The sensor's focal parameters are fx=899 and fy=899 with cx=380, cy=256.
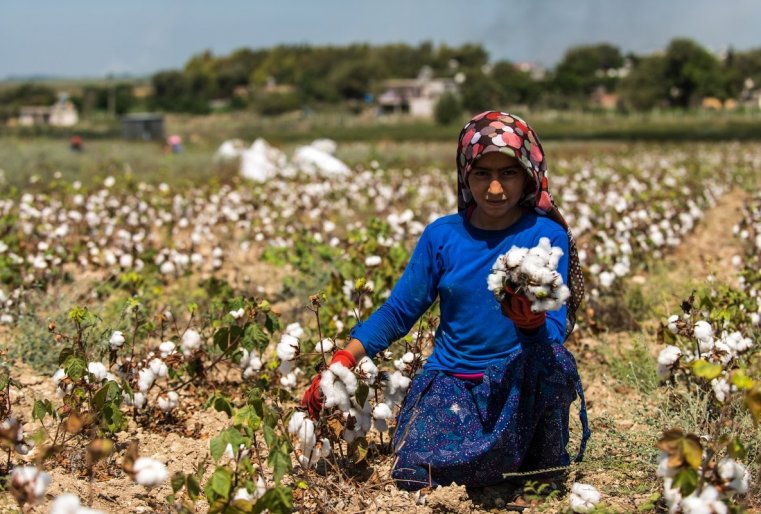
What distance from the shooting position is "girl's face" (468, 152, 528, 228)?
93.3 inches

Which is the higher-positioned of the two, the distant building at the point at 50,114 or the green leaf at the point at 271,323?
the distant building at the point at 50,114

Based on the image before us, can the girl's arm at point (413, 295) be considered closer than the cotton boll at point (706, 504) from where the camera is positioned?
No

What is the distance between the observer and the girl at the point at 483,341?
2305 mm

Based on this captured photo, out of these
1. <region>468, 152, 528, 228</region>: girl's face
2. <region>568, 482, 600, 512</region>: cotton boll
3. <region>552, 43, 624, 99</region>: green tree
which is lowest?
<region>568, 482, 600, 512</region>: cotton boll

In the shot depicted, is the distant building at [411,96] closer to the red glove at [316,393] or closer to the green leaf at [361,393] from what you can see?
the red glove at [316,393]

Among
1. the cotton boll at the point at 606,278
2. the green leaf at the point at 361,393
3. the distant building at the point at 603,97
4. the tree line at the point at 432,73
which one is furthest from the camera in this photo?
the distant building at the point at 603,97

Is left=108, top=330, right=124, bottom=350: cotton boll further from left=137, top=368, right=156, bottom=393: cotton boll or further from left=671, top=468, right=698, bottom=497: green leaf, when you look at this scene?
left=671, top=468, right=698, bottom=497: green leaf

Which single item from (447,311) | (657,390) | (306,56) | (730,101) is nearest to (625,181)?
(657,390)

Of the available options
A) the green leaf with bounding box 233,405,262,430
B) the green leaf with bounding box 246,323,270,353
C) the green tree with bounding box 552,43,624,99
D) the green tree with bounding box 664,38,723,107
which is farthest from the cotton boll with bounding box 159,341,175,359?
the green tree with bounding box 552,43,624,99

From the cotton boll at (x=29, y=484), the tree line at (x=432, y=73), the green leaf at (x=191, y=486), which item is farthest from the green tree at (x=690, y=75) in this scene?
the cotton boll at (x=29, y=484)

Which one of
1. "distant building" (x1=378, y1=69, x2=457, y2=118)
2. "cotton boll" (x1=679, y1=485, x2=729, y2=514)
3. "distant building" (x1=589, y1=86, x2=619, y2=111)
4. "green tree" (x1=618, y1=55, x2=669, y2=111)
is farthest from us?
"distant building" (x1=378, y1=69, x2=457, y2=118)

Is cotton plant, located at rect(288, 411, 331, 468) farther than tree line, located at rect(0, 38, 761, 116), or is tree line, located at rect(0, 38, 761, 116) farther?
tree line, located at rect(0, 38, 761, 116)

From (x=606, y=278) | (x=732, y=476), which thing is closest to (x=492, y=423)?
(x=732, y=476)

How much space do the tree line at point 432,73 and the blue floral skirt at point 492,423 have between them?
158 ft
